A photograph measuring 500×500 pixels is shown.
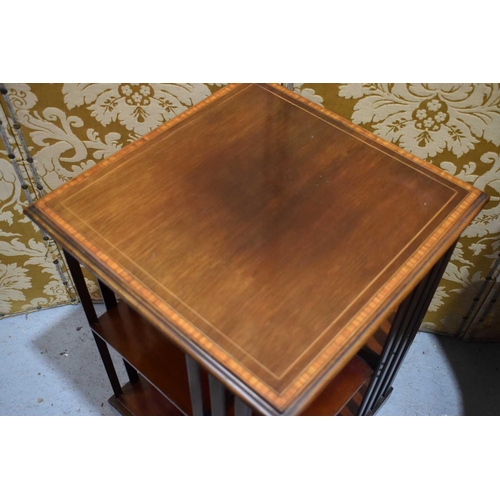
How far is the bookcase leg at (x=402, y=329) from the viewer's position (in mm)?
918

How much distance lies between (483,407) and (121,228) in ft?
3.29

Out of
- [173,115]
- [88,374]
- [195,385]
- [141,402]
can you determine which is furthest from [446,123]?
[88,374]

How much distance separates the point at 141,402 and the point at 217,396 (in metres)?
0.52

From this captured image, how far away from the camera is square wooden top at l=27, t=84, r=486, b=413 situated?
2.26ft

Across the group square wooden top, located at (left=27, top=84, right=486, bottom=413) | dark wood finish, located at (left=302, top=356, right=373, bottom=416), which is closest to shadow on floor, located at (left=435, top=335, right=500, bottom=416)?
dark wood finish, located at (left=302, top=356, right=373, bottom=416)

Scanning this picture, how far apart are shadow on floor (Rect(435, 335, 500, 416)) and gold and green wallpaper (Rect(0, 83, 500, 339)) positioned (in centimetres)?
21

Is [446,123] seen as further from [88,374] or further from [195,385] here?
[88,374]

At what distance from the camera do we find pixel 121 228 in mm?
788

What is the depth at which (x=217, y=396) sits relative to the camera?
74cm

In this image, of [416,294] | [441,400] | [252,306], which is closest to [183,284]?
[252,306]

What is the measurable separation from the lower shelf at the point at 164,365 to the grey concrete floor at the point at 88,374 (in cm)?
41

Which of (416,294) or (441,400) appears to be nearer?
(416,294)

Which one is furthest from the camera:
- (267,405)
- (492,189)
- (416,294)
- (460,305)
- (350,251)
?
(460,305)

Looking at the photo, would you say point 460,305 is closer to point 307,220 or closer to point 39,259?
point 307,220
